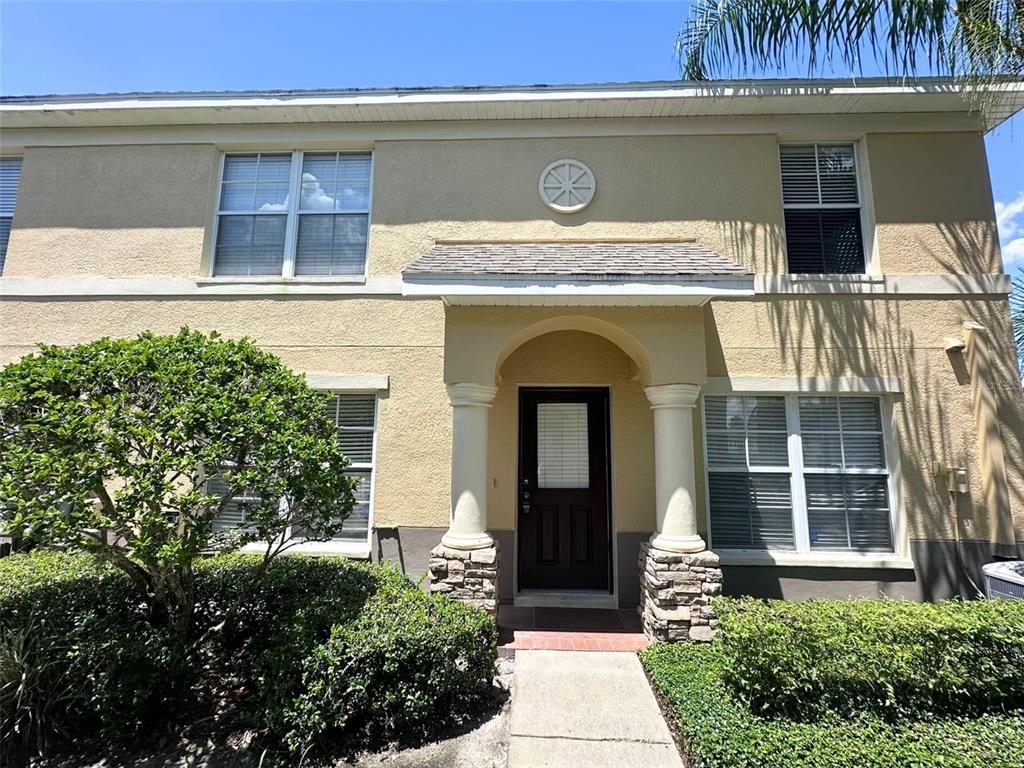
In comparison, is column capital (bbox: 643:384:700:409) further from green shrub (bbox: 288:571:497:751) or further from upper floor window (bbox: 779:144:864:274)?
green shrub (bbox: 288:571:497:751)

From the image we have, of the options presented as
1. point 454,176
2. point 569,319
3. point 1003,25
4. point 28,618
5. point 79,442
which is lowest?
point 28,618

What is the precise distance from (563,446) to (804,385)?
10.3 feet

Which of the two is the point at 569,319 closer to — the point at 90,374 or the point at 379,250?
the point at 379,250

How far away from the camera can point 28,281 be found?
707 cm

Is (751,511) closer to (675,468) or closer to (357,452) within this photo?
(675,468)

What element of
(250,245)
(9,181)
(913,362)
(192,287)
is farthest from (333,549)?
(913,362)

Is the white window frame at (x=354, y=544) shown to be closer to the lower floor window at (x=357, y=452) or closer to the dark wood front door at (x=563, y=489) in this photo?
the lower floor window at (x=357, y=452)

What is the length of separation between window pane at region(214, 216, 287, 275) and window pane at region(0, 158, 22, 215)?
329 cm

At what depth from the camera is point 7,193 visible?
7566mm

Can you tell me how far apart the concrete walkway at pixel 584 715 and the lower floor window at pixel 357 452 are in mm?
2747

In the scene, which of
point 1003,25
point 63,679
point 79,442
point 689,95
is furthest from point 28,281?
point 1003,25

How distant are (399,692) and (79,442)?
3.09m

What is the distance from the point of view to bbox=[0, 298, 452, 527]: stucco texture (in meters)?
6.49

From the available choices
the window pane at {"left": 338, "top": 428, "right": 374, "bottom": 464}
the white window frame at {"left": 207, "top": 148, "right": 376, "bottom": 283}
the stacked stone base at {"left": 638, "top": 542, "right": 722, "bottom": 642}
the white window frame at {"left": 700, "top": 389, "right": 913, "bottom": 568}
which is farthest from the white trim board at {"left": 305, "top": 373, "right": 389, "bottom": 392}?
the white window frame at {"left": 700, "top": 389, "right": 913, "bottom": 568}
